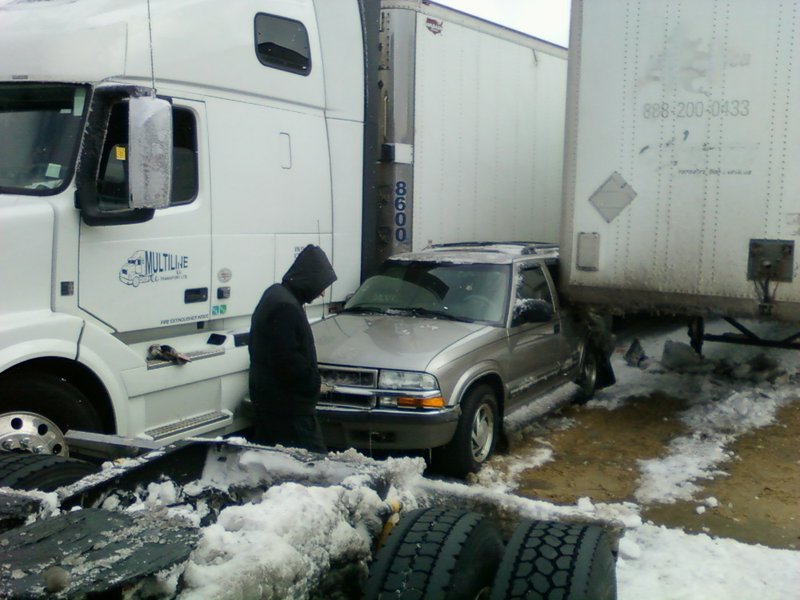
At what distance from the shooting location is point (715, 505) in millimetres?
5887

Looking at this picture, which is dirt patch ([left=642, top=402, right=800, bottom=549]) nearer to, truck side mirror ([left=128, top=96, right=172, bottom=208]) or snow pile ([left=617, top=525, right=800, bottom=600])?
snow pile ([left=617, top=525, right=800, bottom=600])

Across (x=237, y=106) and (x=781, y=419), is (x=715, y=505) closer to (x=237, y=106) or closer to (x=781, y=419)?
(x=781, y=419)

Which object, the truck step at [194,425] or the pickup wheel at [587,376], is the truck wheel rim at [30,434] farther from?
the pickup wheel at [587,376]

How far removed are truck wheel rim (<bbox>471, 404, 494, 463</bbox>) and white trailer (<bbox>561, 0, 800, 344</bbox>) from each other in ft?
6.36

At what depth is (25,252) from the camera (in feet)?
16.0

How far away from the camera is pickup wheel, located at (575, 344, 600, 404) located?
885 centimetres

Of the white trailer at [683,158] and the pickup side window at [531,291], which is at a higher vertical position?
the white trailer at [683,158]

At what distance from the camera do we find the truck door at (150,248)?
5.25 m

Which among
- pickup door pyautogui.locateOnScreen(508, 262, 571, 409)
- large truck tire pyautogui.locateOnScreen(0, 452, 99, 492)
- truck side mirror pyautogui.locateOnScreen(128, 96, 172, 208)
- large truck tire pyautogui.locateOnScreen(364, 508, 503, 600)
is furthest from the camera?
pickup door pyautogui.locateOnScreen(508, 262, 571, 409)

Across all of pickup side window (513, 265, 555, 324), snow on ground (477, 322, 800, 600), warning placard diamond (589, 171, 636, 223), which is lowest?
snow on ground (477, 322, 800, 600)

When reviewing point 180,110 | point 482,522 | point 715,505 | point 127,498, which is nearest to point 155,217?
point 180,110

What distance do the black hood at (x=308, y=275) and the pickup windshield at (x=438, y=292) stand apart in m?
1.99

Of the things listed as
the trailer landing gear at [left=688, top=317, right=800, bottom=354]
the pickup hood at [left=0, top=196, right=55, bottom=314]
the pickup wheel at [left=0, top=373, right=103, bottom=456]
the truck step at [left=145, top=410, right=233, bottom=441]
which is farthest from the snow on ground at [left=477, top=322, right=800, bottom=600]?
the pickup hood at [left=0, top=196, right=55, bottom=314]

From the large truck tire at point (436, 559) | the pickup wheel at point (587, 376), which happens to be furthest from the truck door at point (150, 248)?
the pickup wheel at point (587, 376)
